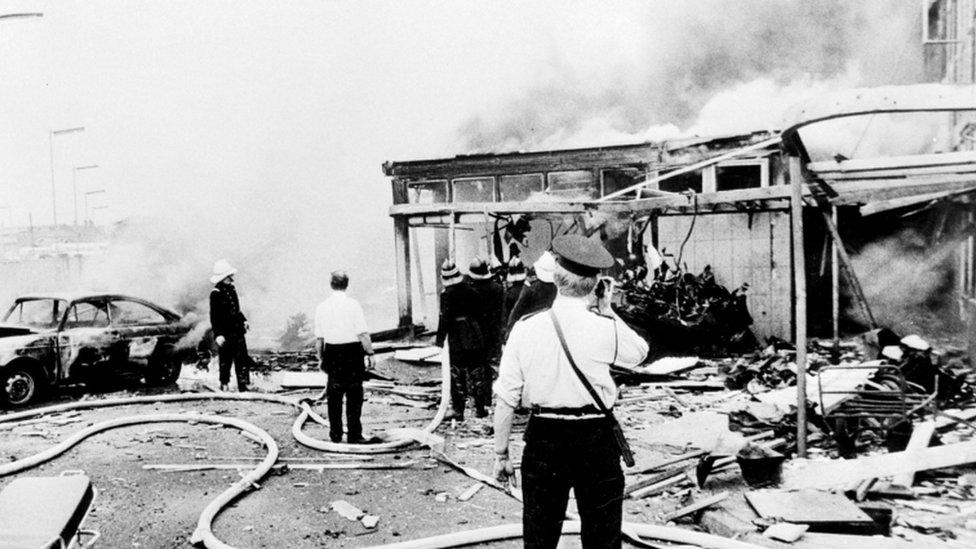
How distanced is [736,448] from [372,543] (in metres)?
3.44

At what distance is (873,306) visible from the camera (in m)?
14.8

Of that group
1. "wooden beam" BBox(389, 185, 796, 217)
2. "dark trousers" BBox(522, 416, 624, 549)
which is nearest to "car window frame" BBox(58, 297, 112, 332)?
"wooden beam" BBox(389, 185, 796, 217)

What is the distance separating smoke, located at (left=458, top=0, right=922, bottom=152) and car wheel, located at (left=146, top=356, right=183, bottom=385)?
545 inches

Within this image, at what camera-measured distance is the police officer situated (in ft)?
11.7

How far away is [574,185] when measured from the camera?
17328 millimetres

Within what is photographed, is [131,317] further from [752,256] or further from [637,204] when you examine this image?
[752,256]

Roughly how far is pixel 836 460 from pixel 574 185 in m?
11.8

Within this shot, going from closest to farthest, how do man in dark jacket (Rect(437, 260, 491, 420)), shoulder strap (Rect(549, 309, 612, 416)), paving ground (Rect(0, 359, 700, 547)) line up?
shoulder strap (Rect(549, 309, 612, 416)) → paving ground (Rect(0, 359, 700, 547)) → man in dark jacket (Rect(437, 260, 491, 420))

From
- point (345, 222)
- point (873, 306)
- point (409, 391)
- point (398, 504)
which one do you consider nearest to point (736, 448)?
point (398, 504)

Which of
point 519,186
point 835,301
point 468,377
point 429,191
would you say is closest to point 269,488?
point 468,377

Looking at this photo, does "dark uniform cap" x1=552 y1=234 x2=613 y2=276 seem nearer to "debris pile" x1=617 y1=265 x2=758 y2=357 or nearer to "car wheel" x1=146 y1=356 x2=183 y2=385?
"debris pile" x1=617 y1=265 x2=758 y2=357

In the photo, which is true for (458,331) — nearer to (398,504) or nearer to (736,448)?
(398,504)

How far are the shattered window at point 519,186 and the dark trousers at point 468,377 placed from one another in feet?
30.7

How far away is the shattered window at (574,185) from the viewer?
17.0m
